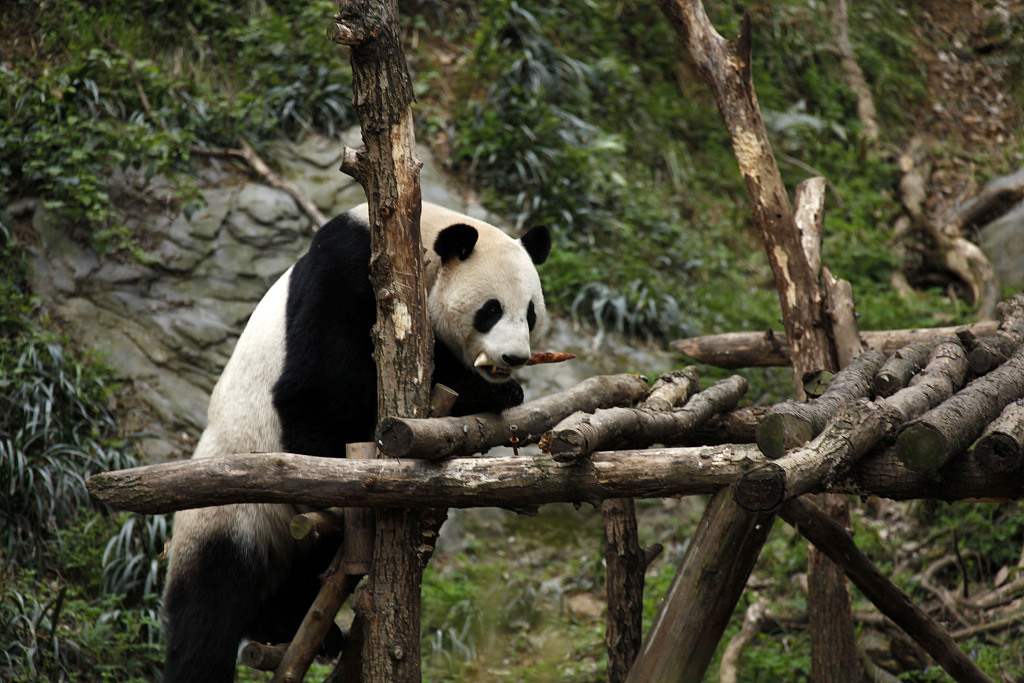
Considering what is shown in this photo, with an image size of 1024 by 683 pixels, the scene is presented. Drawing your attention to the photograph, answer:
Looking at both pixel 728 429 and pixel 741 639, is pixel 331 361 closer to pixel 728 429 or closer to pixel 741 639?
pixel 728 429

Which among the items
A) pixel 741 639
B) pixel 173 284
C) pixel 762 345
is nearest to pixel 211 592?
pixel 741 639

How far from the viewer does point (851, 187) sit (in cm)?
958

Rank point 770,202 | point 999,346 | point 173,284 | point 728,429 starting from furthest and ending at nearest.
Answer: point 173,284, point 770,202, point 728,429, point 999,346

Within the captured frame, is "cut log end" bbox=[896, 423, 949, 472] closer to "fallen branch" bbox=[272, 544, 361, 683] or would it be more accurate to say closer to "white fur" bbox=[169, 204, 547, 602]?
"white fur" bbox=[169, 204, 547, 602]

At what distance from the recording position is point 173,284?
648cm

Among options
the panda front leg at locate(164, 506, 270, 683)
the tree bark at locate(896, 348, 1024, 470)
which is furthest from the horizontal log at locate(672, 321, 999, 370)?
the panda front leg at locate(164, 506, 270, 683)

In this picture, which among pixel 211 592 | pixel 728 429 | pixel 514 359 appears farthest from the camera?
pixel 728 429

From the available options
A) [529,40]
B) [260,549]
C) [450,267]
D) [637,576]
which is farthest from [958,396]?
[529,40]

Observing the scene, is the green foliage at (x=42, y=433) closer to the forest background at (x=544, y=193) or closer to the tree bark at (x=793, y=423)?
the forest background at (x=544, y=193)

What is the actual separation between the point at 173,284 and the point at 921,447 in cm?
570

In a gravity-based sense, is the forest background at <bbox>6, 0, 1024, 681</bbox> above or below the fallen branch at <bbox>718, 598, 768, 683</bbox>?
above

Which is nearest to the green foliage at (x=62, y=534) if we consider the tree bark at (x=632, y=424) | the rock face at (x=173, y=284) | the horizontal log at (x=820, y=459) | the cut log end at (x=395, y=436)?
the rock face at (x=173, y=284)

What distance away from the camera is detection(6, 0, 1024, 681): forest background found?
197 inches

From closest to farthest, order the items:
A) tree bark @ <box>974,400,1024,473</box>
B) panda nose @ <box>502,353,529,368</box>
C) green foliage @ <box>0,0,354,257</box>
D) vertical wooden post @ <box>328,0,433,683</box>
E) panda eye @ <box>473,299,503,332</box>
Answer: tree bark @ <box>974,400,1024,473</box>
vertical wooden post @ <box>328,0,433,683</box>
panda nose @ <box>502,353,529,368</box>
panda eye @ <box>473,299,503,332</box>
green foliage @ <box>0,0,354,257</box>
